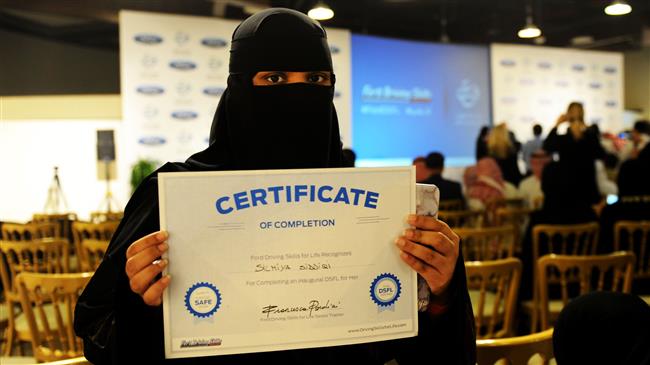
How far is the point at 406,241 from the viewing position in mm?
991

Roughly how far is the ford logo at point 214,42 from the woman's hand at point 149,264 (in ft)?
24.9

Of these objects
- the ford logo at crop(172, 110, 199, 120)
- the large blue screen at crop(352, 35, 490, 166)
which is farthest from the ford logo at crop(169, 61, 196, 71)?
the large blue screen at crop(352, 35, 490, 166)

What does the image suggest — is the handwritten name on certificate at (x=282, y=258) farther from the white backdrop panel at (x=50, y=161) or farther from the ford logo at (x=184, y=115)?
the white backdrop panel at (x=50, y=161)

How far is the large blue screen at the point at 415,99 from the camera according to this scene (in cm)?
962

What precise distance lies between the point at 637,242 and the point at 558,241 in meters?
0.51

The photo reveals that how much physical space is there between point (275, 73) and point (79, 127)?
823 centimetres

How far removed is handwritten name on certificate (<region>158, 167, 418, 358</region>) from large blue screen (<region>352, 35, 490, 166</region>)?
8.45 metres

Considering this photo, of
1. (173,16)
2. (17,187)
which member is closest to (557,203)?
(173,16)

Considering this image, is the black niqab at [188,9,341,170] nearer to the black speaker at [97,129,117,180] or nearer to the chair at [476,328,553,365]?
the chair at [476,328,553,365]

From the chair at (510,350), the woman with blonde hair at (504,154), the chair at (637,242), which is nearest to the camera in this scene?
the chair at (510,350)

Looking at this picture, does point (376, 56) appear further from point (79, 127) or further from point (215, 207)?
point (215, 207)

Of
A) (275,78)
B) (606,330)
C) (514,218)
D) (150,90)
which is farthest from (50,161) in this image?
(606,330)

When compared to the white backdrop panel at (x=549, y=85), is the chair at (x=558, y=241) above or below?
below

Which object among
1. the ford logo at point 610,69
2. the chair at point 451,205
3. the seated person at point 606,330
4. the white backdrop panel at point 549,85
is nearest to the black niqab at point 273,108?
the seated person at point 606,330
